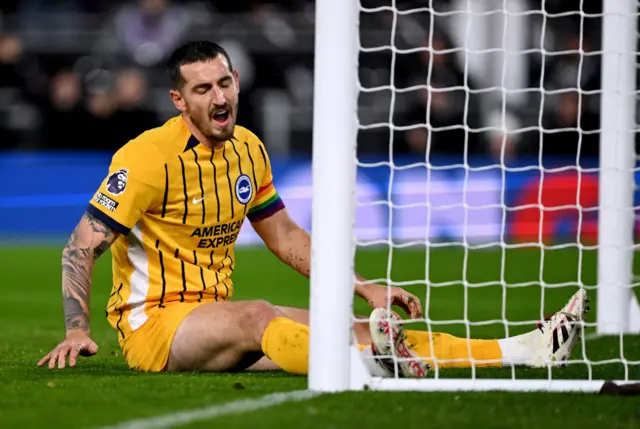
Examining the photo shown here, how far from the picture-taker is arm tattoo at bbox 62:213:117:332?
4.76 metres

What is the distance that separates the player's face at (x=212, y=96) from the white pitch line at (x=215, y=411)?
121 cm

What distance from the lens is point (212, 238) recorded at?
5.11 metres

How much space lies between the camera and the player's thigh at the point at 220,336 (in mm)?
4754

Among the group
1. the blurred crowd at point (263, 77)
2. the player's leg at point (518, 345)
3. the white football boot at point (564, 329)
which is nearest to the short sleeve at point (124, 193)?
the player's leg at point (518, 345)

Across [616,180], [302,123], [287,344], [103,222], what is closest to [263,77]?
[302,123]

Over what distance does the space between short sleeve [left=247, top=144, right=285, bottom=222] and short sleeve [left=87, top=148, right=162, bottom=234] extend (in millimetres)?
671

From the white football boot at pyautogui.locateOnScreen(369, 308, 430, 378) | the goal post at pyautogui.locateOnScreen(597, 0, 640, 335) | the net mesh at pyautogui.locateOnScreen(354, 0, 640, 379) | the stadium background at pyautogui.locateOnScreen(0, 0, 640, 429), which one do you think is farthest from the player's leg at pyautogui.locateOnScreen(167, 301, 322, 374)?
the net mesh at pyautogui.locateOnScreen(354, 0, 640, 379)

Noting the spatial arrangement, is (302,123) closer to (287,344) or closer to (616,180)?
(616,180)

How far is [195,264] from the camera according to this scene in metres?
5.11

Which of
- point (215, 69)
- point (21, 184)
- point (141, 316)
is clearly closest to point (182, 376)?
point (141, 316)

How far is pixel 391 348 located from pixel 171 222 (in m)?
1.07

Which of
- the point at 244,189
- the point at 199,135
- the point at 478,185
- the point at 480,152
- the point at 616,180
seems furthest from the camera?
the point at 480,152

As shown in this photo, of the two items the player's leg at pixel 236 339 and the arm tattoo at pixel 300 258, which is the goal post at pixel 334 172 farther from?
the arm tattoo at pixel 300 258

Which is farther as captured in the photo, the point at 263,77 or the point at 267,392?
the point at 263,77
